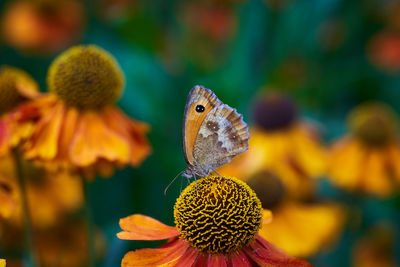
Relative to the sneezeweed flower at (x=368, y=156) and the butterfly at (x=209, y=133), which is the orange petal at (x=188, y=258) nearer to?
the butterfly at (x=209, y=133)

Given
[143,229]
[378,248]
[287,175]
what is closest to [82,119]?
[143,229]

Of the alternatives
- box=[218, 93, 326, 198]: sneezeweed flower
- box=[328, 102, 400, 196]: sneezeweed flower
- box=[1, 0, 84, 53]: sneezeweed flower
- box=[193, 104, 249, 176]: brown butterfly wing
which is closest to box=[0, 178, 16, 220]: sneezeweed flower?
box=[193, 104, 249, 176]: brown butterfly wing

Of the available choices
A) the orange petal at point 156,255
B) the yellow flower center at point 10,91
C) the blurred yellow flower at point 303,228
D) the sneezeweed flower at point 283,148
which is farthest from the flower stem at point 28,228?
the sneezeweed flower at point 283,148

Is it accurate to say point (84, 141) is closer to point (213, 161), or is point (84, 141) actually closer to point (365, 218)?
point (213, 161)

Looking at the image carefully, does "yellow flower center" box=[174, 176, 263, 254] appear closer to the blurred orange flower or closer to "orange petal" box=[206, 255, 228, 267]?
"orange petal" box=[206, 255, 228, 267]

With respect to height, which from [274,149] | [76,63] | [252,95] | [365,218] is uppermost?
[76,63]

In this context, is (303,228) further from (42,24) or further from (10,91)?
(42,24)

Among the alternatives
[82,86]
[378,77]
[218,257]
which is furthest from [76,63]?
[378,77]
